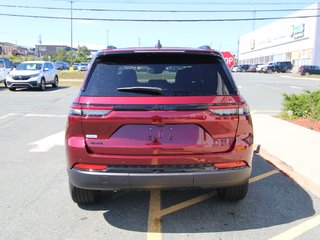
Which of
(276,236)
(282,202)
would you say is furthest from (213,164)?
(282,202)

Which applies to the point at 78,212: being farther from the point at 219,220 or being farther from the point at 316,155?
the point at 316,155

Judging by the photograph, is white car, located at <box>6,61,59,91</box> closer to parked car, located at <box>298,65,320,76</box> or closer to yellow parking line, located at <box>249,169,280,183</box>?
yellow parking line, located at <box>249,169,280,183</box>

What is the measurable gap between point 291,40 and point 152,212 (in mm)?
68806

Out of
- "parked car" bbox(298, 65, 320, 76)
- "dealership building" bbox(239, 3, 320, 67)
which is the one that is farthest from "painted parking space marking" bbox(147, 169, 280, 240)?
"dealership building" bbox(239, 3, 320, 67)

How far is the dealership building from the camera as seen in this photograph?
57.6 metres

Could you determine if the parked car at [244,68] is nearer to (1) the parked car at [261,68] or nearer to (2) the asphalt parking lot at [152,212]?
(1) the parked car at [261,68]

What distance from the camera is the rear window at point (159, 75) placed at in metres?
3.79

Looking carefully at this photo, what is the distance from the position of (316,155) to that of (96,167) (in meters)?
4.39

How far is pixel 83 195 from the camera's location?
4.35 meters

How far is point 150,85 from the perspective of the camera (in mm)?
3832

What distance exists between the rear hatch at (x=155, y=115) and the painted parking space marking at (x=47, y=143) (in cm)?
397

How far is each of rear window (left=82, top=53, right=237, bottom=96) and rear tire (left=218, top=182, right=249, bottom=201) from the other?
119 cm

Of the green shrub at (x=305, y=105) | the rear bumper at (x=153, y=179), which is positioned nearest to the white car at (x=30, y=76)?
the green shrub at (x=305, y=105)

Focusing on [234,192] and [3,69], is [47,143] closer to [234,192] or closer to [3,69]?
[234,192]
